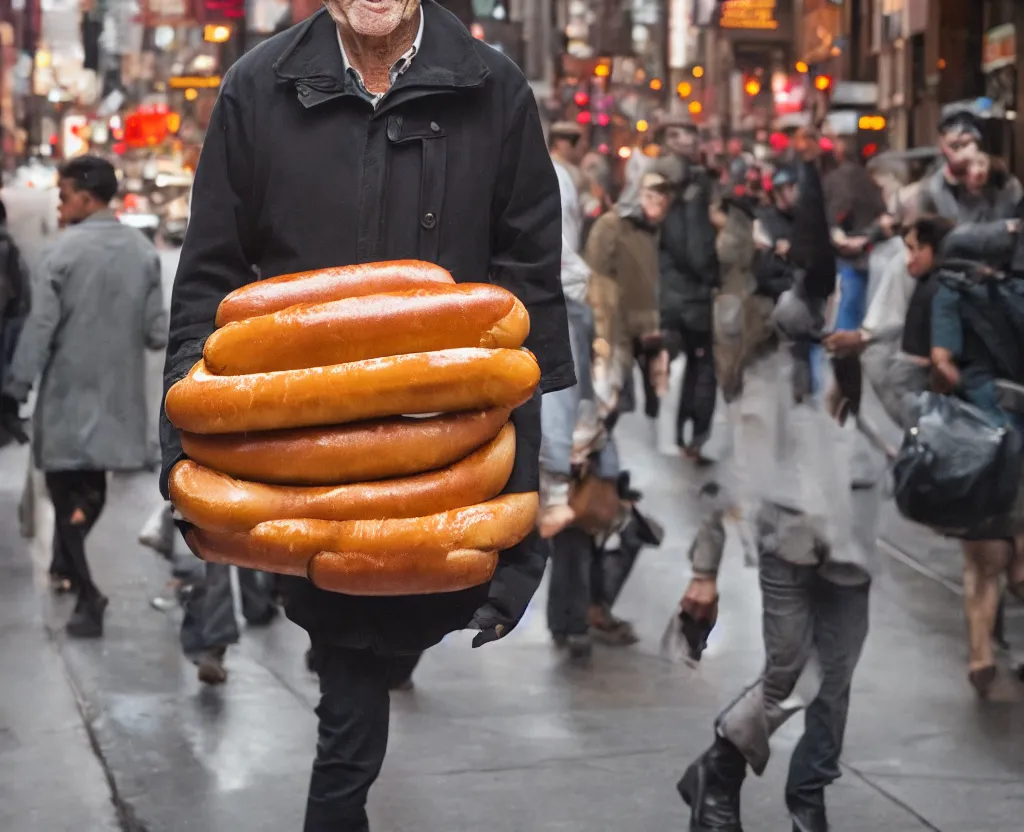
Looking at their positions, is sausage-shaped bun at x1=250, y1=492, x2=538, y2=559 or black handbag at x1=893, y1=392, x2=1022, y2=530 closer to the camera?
sausage-shaped bun at x1=250, y1=492, x2=538, y2=559

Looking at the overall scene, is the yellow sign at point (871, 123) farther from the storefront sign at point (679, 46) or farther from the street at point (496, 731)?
the street at point (496, 731)

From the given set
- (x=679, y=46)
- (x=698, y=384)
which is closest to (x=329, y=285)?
(x=698, y=384)

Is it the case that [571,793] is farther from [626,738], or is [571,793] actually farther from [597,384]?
[597,384]

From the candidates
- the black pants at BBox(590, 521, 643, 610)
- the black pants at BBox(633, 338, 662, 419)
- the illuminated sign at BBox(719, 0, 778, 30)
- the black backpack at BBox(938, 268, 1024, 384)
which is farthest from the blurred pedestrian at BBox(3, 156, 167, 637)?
the illuminated sign at BBox(719, 0, 778, 30)

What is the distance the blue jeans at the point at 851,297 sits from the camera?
819cm

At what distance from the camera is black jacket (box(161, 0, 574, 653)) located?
13.3ft

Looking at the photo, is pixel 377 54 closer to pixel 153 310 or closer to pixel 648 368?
pixel 153 310

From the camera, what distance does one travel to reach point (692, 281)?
15.2 metres

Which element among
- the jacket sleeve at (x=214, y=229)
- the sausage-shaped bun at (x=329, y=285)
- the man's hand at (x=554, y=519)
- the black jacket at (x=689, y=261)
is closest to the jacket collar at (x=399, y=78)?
the jacket sleeve at (x=214, y=229)

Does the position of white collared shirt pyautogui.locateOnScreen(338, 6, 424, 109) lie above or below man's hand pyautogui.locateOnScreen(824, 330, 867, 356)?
above

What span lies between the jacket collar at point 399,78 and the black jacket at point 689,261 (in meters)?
10.9

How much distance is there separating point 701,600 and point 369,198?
2180 mm

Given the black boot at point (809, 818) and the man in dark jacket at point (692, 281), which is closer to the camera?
the black boot at point (809, 818)

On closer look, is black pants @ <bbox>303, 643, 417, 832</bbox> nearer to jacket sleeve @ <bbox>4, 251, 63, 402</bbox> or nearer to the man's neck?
the man's neck
